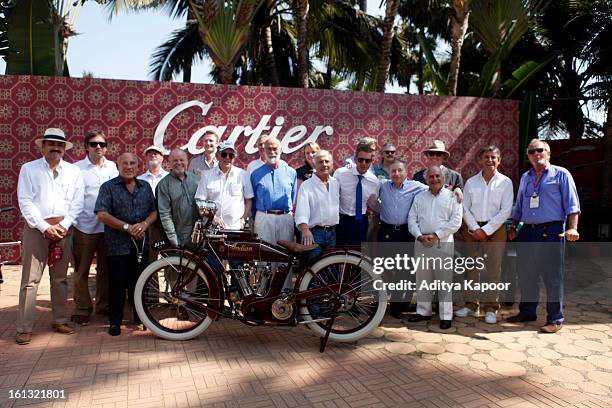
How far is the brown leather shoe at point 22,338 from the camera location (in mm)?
3928

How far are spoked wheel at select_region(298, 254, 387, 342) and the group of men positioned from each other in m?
0.20

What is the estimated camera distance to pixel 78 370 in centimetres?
340

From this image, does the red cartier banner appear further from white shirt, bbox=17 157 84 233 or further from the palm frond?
the palm frond

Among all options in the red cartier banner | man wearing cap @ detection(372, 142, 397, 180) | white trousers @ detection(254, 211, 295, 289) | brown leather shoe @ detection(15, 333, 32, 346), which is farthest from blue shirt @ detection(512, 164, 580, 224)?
brown leather shoe @ detection(15, 333, 32, 346)

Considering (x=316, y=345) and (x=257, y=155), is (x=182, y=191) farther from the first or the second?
(x=257, y=155)

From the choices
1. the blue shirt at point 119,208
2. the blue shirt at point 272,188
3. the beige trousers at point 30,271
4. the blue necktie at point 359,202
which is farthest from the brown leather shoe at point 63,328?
the blue necktie at point 359,202

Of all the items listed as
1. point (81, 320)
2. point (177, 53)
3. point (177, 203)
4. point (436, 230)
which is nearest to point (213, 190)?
point (177, 203)

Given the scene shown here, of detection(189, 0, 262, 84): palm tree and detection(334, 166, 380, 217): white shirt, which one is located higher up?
detection(189, 0, 262, 84): palm tree

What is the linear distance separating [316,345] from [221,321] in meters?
1.14

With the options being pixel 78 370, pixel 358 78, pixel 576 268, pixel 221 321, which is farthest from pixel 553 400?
pixel 358 78

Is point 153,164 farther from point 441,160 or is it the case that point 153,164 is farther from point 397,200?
point 441,160

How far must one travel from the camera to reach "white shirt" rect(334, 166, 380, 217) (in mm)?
4637

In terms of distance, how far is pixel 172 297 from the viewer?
3930 millimetres

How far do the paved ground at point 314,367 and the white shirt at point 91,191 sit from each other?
961mm
